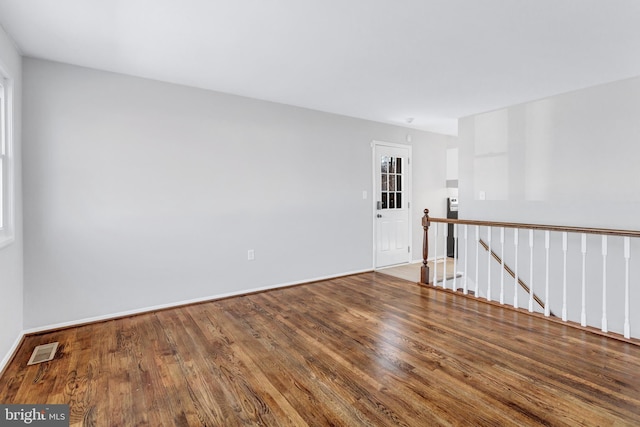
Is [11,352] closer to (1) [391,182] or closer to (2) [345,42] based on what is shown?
(2) [345,42]

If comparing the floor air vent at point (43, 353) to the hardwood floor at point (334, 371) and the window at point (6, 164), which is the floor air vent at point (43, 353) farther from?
the window at point (6, 164)

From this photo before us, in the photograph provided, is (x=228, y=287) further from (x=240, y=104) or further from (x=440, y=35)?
(x=440, y=35)

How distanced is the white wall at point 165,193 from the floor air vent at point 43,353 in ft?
1.34

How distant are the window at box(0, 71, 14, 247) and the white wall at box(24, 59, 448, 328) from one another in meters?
0.30

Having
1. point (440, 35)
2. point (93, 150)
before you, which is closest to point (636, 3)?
point (440, 35)

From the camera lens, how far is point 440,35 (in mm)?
2443

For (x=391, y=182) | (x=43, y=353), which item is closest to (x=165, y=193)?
(x=43, y=353)

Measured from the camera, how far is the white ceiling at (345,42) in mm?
2102

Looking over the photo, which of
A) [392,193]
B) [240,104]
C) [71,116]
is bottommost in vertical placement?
[392,193]

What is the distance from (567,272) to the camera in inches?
147

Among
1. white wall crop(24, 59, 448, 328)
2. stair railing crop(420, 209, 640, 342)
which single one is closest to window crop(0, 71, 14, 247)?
white wall crop(24, 59, 448, 328)

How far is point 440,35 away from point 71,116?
3.19m

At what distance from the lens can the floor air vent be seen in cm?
234

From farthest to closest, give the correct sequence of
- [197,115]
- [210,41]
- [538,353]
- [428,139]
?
[428,139] < [197,115] < [210,41] < [538,353]
